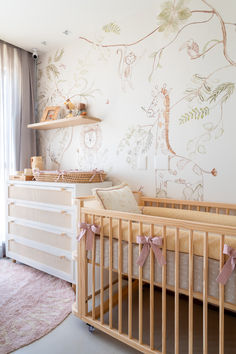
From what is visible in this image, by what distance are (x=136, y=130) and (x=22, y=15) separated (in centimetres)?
153

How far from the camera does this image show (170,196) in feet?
6.97

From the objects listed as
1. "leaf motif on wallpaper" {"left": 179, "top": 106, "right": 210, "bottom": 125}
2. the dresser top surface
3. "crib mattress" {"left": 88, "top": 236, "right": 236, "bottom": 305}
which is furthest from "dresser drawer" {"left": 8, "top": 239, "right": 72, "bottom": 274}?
"leaf motif on wallpaper" {"left": 179, "top": 106, "right": 210, "bottom": 125}

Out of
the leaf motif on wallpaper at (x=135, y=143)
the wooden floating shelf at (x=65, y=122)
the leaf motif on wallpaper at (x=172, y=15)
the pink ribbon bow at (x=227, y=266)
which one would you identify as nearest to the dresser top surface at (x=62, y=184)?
the leaf motif on wallpaper at (x=135, y=143)

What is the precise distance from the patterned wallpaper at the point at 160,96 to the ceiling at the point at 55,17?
62 mm

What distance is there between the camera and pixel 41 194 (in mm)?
2281

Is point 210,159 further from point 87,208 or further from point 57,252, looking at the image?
point 57,252

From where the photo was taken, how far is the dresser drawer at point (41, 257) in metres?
2.12

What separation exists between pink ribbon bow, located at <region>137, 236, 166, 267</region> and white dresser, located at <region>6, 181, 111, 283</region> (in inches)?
35.7

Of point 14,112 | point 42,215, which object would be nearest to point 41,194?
point 42,215

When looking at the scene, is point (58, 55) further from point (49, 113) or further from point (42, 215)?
point (42, 215)

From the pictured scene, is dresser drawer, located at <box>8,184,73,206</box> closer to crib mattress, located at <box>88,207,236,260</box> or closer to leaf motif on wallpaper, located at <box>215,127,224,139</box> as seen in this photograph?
crib mattress, located at <box>88,207,236,260</box>

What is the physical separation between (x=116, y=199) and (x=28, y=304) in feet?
3.49

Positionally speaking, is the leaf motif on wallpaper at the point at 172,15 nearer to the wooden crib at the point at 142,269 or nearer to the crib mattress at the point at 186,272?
the wooden crib at the point at 142,269

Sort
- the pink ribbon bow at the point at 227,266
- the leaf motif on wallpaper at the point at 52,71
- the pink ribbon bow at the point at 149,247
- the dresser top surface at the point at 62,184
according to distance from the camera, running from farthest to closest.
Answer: the leaf motif on wallpaper at the point at 52,71 < the dresser top surface at the point at 62,184 < the pink ribbon bow at the point at 149,247 < the pink ribbon bow at the point at 227,266
